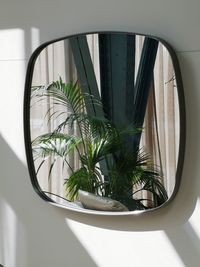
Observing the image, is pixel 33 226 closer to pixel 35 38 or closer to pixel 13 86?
pixel 13 86

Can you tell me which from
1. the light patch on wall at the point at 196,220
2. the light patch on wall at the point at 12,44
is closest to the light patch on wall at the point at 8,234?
the light patch on wall at the point at 12,44

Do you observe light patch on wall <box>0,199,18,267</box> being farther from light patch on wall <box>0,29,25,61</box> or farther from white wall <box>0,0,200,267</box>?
light patch on wall <box>0,29,25,61</box>

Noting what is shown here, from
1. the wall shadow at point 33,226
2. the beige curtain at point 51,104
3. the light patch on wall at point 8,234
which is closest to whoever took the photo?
the beige curtain at point 51,104

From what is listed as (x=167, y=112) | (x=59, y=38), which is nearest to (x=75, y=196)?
(x=167, y=112)

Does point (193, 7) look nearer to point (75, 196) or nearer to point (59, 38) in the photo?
point (59, 38)

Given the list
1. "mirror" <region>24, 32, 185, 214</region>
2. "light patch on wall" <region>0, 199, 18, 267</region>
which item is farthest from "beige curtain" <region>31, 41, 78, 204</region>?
"light patch on wall" <region>0, 199, 18, 267</region>

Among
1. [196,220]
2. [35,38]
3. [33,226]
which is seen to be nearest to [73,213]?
[33,226]

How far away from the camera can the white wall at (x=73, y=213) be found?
1.58m

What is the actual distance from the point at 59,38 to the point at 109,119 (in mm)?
378

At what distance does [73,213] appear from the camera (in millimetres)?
1822

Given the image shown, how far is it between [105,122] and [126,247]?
0.49 meters

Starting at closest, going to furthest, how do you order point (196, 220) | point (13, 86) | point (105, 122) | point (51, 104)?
point (196, 220), point (105, 122), point (51, 104), point (13, 86)

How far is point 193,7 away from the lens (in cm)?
154

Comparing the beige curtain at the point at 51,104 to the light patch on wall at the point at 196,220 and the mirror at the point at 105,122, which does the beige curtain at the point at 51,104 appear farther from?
the light patch on wall at the point at 196,220
